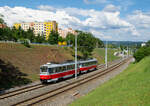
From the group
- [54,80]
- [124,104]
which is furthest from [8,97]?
[124,104]

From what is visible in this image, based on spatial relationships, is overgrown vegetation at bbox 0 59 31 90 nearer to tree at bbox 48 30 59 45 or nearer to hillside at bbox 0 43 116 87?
hillside at bbox 0 43 116 87

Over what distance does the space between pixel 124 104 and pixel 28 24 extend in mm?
139328

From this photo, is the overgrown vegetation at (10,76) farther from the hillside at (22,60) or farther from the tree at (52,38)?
the tree at (52,38)

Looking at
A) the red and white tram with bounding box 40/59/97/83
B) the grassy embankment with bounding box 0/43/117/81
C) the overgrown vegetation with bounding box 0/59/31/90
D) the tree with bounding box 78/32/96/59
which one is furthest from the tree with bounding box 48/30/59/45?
the overgrown vegetation with bounding box 0/59/31/90

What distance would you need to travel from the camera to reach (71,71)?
28.4 metres

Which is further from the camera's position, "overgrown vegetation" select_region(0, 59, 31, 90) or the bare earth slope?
the bare earth slope

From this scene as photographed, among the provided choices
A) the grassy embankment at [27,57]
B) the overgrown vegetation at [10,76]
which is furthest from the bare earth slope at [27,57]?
the overgrown vegetation at [10,76]

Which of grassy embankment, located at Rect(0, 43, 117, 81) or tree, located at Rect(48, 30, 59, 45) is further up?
tree, located at Rect(48, 30, 59, 45)

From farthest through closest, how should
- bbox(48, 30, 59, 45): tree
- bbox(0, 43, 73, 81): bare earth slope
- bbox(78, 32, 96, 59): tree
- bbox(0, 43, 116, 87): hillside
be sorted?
bbox(48, 30, 59, 45): tree → bbox(78, 32, 96, 59): tree → bbox(0, 43, 73, 81): bare earth slope → bbox(0, 43, 116, 87): hillside

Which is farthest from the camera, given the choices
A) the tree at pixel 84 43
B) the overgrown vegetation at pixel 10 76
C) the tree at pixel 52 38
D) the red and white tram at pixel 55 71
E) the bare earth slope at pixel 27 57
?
the tree at pixel 52 38

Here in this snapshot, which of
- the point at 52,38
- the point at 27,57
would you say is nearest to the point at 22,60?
the point at 27,57

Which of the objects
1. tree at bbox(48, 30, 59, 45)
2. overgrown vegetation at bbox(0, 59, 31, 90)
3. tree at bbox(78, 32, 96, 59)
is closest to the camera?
overgrown vegetation at bbox(0, 59, 31, 90)

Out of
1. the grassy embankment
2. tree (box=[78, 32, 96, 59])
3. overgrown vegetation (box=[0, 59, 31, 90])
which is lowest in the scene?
overgrown vegetation (box=[0, 59, 31, 90])

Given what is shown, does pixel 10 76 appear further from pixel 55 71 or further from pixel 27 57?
pixel 27 57
